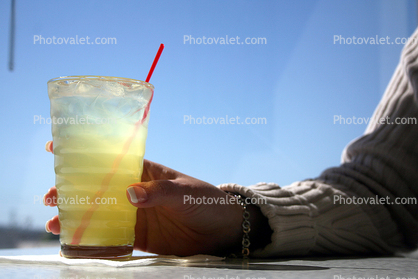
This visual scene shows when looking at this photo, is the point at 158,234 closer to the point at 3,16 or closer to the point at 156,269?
the point at 156,269

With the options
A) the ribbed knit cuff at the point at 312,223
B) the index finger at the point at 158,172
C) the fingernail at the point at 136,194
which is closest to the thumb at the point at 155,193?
the fingernail at the point at 136,194

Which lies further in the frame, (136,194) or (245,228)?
(245,228)

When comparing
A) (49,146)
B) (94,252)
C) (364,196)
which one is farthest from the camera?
(364,196)

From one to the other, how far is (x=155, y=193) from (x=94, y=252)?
6.0 inches

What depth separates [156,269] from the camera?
0.55m

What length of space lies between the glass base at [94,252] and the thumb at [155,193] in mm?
91

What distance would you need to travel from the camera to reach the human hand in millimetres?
786

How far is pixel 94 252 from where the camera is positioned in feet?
2.00

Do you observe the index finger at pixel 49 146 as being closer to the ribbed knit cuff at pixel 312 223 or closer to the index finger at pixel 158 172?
the index finger at pixel 158 172

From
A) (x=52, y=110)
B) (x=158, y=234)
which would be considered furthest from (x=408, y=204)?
(x=52, y=110)

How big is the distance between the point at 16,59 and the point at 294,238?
2.18 meters

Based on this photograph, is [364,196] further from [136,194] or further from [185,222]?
[136,194]

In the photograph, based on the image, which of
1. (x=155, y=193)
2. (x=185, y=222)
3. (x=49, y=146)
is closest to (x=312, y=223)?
(x=185, y=222)

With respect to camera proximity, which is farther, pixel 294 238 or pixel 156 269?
pixel 294 238
